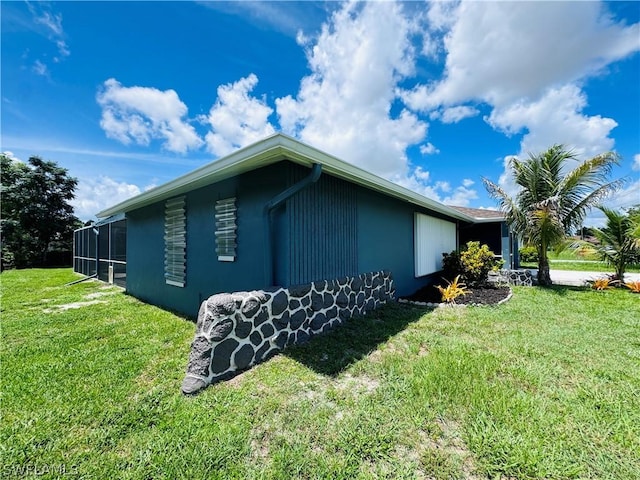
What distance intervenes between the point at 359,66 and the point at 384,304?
5.65m

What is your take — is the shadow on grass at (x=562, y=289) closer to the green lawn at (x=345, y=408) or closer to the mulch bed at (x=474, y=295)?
the mulch bed at (x=474, y=295)

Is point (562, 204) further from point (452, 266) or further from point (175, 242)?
point (175, 242)

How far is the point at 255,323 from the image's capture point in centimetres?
333

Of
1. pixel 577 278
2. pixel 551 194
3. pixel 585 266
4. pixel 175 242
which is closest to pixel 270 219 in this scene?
pixel 175 242

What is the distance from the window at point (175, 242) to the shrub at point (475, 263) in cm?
739

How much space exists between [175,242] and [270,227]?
10.9ft

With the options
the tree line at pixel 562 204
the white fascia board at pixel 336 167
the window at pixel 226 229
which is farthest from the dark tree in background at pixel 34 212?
the tree line at pixel 562 204

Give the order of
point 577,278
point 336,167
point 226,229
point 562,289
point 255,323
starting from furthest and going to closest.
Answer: point 577,278 < point 562,289 < point 226,229 < point 336,167 < point 255,323

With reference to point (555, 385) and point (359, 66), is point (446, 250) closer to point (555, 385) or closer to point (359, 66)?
point (359, 66)

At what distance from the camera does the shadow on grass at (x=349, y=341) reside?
327 cm

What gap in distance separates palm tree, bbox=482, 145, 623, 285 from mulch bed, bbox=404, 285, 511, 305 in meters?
2.03

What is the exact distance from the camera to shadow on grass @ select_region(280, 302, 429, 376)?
327cm

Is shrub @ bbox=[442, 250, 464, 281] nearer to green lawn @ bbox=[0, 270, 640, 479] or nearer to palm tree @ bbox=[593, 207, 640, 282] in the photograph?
green lawn @ bbox=[0, 270, 640, 479]

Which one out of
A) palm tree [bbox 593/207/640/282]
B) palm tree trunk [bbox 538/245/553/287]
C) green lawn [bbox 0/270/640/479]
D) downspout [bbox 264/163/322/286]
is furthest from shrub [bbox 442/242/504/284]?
downspout [bbox 264/163/322/286]
